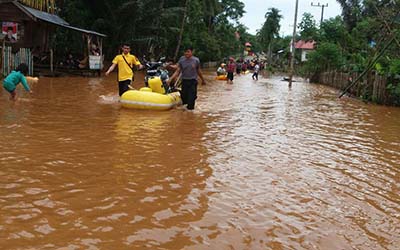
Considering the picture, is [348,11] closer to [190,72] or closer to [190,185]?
[190,72]

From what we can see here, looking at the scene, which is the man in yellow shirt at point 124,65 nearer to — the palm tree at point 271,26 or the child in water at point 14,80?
the child in water at point 14,80

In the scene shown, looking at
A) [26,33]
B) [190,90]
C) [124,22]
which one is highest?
[124,22]

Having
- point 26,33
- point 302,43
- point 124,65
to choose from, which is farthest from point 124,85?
point 302,43

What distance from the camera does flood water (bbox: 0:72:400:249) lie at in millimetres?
3680

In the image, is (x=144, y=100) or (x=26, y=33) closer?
(x=144, y=100)

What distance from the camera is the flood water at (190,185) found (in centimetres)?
368

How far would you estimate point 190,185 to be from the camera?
5.03m

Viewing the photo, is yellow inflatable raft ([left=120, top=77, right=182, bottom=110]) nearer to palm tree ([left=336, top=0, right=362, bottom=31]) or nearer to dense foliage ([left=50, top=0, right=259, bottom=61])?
dense foliage ([left=50, top=0, right=259, bottom=61])

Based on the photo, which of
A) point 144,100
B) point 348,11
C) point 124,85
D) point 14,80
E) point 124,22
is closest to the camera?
point 144,100

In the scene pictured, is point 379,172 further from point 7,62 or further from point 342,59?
point 342,59

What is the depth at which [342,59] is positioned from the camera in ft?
101

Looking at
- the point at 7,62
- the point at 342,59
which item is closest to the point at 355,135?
the point at 7,62

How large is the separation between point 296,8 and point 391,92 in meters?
12.0

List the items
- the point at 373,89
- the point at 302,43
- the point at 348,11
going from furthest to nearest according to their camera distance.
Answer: the point at 348,11 → the point at 302,43 → the point at 373,89
